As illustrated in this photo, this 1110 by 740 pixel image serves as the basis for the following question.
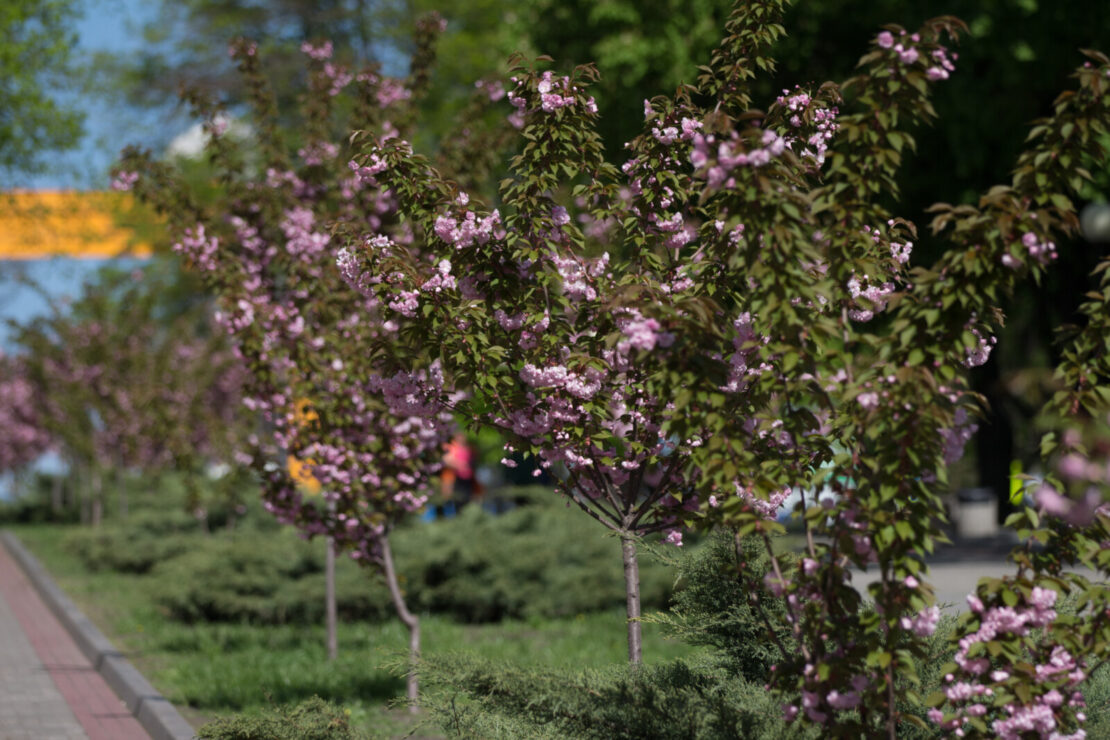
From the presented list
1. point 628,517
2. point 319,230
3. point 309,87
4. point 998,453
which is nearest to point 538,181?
point 628,517

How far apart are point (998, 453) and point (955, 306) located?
2302 centimetres

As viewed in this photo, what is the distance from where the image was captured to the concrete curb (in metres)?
6.94

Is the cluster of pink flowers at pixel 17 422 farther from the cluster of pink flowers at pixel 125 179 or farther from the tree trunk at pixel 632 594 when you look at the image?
the tree trunk at pixel 632 594

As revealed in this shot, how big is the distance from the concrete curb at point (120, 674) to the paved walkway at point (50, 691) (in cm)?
7

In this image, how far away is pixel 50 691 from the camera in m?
8.57

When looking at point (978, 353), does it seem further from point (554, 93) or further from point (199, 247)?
point (199, 247)

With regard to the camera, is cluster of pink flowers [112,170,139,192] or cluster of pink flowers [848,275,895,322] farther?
cluster of pink flowers [112,170,139,192]

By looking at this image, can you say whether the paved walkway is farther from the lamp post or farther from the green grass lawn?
the lamp post

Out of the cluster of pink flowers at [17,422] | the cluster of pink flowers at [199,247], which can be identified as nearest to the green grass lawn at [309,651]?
the cluster of pink flowers at [199,247]

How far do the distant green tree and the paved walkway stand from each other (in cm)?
844

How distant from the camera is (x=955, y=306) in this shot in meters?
3.69

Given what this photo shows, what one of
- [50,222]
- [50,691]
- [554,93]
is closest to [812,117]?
[554,93]

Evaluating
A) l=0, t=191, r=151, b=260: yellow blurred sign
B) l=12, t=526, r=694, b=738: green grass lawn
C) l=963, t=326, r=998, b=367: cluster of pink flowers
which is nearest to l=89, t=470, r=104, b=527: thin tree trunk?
l=0, t=191, r=151, b=260: yellow blurred sign

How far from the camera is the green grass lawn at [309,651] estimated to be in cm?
800
